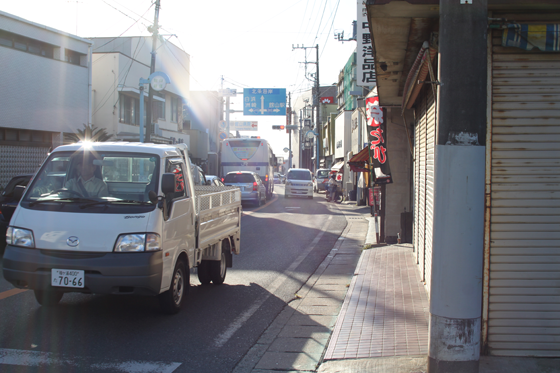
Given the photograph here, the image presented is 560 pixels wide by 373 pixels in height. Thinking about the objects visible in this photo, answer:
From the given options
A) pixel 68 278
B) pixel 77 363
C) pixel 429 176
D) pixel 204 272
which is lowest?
pixel 77 363

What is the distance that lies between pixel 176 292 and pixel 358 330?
2247 millimetres

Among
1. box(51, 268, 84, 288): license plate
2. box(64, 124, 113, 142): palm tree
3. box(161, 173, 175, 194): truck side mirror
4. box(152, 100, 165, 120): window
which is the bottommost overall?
box(51, 268, 84, 288): license plate

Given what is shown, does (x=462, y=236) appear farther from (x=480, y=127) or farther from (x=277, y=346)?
(x=277, y=346)

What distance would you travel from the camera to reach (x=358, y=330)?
534 centimetres

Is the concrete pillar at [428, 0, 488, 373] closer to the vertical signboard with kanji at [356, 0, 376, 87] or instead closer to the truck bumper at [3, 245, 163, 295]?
the truck bumper at [3, 245, 163, 295]

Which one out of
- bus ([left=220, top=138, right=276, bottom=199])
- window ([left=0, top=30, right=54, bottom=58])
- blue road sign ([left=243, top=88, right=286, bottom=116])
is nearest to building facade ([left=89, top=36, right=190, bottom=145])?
bus ([left=220, top=138, right=276, bottom=199])

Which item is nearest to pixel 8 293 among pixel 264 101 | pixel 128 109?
pixel 128 109

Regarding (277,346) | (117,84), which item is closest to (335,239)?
(277,346)

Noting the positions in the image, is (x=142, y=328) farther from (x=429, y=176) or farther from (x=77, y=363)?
(x=429, y=176)

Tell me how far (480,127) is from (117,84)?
28.2 meters

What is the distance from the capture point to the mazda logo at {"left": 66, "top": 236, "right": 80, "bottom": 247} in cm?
507

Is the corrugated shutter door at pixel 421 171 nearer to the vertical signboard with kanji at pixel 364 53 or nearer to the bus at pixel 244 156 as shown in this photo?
the vertical signboard with kanji at pixel 364 53

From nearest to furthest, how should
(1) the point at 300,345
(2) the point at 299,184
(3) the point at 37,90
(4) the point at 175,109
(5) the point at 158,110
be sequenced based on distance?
1. (1) the point at 300,345
2. (3) the point at 37,90
3. (2) the point at 299,184
4. (5) the point at 158,110
5. (4) the point at 175,109

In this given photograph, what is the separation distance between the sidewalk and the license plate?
1.87 m
